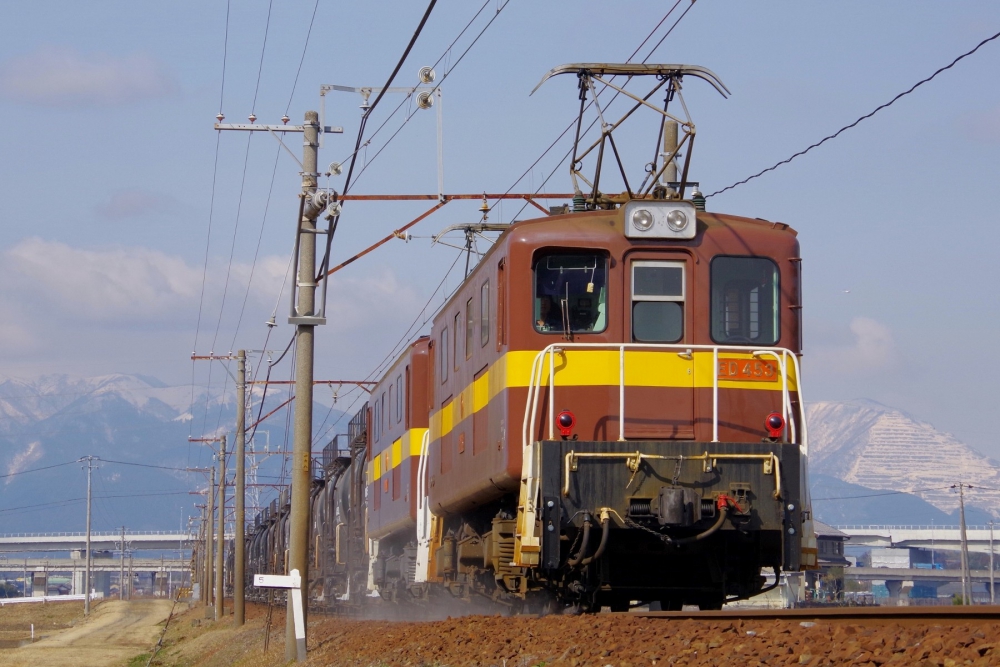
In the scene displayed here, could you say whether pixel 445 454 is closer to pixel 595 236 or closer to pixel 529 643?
pixel 595 236

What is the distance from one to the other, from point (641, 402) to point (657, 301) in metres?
1.01

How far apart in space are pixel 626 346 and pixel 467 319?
3.23 meters

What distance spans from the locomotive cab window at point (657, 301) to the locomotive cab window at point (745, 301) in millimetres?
341

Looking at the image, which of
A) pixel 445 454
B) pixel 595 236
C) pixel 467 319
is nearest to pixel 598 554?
pixel 595 236

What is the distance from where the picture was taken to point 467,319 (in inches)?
583

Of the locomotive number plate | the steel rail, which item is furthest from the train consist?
the steel rail

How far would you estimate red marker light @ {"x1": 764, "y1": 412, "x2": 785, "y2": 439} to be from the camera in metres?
12.0

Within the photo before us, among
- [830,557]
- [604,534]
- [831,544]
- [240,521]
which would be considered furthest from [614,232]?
[831,544]

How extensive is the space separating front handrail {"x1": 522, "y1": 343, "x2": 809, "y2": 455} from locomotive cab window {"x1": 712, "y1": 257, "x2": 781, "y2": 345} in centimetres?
16

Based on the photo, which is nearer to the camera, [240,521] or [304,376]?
[304,376]

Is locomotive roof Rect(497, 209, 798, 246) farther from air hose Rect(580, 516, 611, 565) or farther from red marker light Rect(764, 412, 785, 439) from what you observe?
air hose Rect(580, 516, 611, 565)

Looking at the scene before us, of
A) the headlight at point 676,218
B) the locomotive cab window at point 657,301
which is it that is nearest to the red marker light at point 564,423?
the locomotive cab window at point 657,301

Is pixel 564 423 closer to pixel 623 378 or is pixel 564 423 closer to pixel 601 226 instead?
pixel 623 378

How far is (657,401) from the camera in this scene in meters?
12.2
